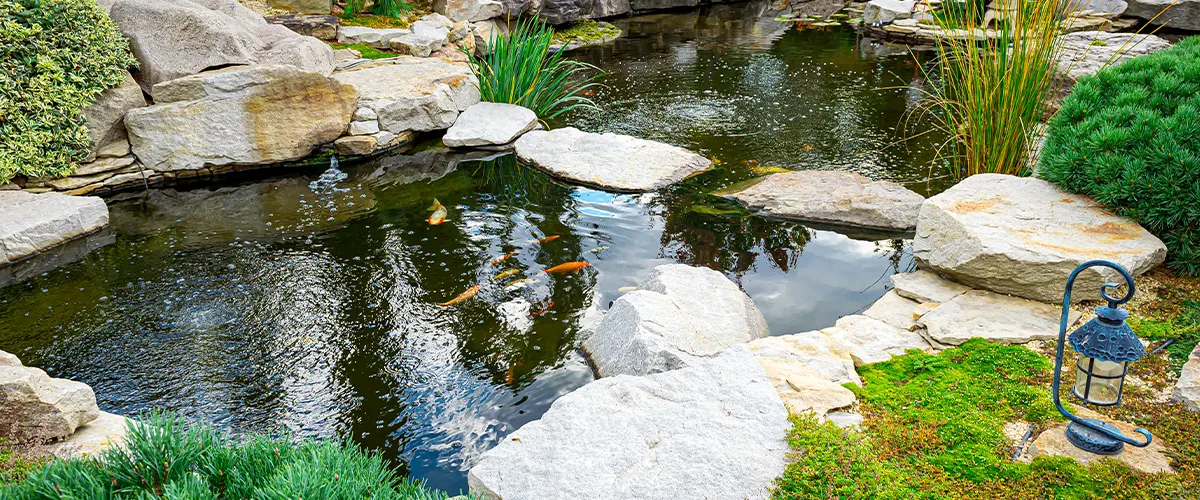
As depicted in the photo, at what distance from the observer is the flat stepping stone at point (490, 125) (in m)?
7.48

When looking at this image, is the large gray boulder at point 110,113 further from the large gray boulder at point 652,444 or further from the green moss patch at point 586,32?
the green moss patch at point 586,32

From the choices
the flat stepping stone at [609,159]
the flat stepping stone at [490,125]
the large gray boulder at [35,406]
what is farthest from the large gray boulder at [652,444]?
the flat stepping stone at [490,125]

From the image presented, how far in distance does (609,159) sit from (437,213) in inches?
67.6

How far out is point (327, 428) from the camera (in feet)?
11.3

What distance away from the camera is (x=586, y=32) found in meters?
13.6

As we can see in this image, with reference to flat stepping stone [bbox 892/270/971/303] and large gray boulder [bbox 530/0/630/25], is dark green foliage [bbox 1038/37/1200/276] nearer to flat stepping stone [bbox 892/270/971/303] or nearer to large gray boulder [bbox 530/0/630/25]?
flat stepping stone [bbox 892/270/971/303]

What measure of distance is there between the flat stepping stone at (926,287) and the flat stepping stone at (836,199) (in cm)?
109

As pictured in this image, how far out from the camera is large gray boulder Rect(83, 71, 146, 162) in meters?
6.32

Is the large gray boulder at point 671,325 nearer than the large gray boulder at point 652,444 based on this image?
No

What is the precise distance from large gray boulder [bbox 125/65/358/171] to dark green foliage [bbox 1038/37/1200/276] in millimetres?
6016

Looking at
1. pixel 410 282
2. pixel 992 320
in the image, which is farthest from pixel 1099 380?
pixel 410 282

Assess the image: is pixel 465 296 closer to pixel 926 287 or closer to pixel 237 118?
pixel 926 287

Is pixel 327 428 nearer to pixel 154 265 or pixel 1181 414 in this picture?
pixel 154 265

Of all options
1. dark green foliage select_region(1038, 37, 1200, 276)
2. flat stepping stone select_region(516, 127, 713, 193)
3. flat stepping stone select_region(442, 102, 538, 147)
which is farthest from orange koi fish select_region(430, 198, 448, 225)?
dark green foliage select_region(1038, 37, 1200, 276)
